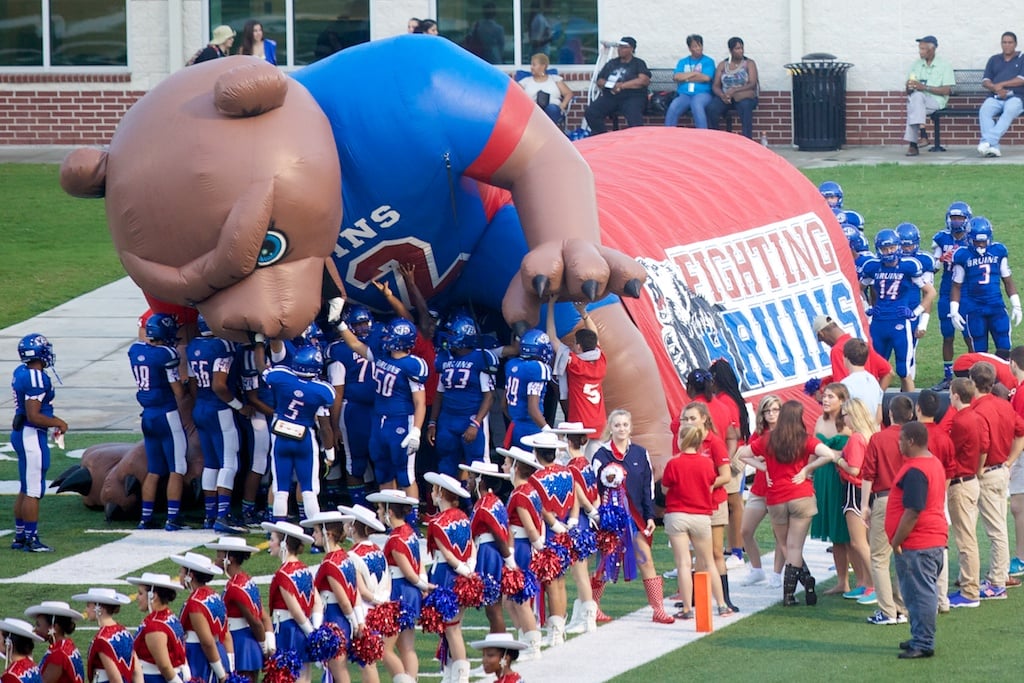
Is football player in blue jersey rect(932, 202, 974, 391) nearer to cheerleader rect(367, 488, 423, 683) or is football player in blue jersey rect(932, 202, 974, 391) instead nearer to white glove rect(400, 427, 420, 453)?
white glove rect(400, 427, 420, 453)

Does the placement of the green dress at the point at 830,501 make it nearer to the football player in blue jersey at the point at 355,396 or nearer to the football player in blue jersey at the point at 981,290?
the football player in blue jersey at the point at 355,396

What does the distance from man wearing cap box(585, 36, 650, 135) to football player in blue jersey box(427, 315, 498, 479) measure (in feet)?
44.8

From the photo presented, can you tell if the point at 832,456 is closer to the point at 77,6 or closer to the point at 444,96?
the point at 444,96

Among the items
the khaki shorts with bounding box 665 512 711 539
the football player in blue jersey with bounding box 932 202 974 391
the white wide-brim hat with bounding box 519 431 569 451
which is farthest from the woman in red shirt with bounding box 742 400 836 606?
the football player in blue jersey with bounding box 932 202 974 391

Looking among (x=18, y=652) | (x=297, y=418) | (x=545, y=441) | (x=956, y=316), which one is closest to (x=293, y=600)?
(x=18, y=652)

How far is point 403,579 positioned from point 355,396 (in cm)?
398

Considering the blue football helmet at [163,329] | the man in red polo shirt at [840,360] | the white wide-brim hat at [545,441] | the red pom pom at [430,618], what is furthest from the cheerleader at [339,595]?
the man in red polo shirt at [840,360]

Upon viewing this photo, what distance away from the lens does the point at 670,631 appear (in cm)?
1021

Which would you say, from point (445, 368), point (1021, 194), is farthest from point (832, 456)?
point (1021, 194)

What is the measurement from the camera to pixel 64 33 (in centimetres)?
2866

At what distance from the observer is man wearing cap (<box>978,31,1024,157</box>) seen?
82.7 ft

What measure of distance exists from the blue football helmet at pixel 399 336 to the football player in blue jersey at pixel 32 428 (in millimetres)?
2172

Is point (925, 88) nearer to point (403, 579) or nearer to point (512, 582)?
point (512, 582)

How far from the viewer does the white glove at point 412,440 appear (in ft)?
40.8
